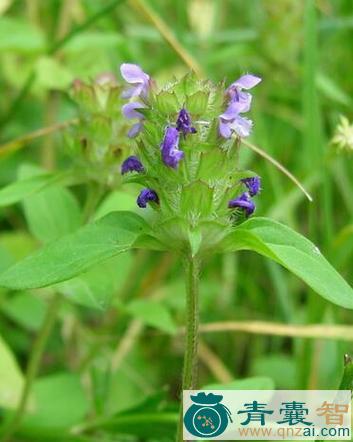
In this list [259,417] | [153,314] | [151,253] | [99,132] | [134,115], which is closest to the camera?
[134,115]

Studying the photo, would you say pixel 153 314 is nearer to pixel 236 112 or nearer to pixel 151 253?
pixel 151 253

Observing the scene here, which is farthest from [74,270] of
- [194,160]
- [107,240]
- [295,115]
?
[295,115]

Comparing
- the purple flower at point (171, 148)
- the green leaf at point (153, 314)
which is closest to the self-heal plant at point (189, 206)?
the purple flower at point (171, 148)

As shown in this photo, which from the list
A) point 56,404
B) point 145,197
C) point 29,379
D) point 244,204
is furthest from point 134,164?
point 56,404

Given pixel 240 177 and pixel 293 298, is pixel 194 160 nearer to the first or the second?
pixel 240 177

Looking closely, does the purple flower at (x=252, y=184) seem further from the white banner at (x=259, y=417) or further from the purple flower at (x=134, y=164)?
the white banner at (x=259, y=417)
